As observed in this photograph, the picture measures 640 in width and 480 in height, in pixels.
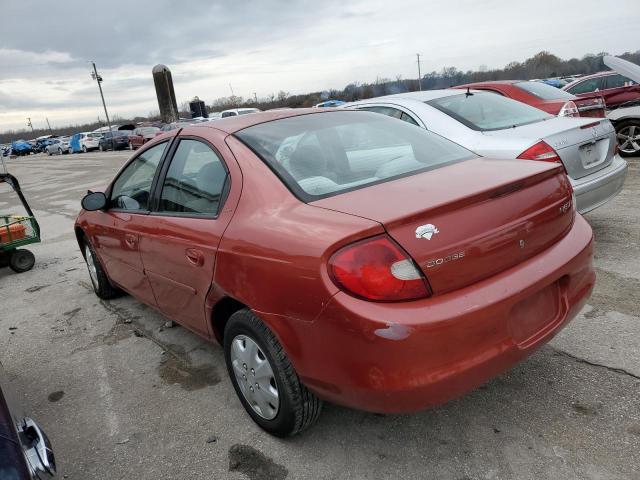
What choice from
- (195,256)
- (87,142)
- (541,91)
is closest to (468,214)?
(195,256)

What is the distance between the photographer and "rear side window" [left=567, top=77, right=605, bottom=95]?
38.9ft

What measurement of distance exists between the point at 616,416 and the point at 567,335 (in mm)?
831

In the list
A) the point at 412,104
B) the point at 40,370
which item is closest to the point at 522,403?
the point at 40,370

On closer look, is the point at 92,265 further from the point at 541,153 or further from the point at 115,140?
the point at 115,140

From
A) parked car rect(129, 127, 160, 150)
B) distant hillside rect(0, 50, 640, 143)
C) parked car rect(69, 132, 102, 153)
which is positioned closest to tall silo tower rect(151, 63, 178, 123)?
parked car rect(69, 132, 102, 153)

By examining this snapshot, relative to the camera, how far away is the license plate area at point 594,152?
4.37m

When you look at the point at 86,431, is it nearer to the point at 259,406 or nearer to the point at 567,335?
the point at 259,406

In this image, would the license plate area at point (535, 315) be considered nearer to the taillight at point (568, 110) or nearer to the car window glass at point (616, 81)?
the taillight at point (568, 110)

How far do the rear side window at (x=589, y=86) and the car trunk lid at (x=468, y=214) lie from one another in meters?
11.1

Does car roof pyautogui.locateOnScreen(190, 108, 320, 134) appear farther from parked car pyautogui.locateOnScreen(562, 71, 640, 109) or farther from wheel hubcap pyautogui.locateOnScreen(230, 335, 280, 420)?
parked car pyautogui.locateOnScreen(562, 71, 640, 109)

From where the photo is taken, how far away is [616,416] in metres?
2.40

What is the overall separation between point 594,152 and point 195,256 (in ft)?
11.7

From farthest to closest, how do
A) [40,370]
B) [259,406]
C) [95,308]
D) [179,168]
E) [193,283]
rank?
1. [95,308]
2. [40,370]
3. [179,168]
4. [193,283]
5. [259,406]

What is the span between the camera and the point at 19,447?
4.96 ft
